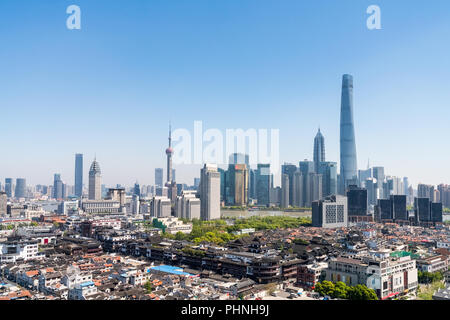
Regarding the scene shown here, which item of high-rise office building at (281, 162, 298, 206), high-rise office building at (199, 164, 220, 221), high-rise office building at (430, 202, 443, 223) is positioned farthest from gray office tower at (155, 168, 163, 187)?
high-rise office building at (430, 202, 443, 223)

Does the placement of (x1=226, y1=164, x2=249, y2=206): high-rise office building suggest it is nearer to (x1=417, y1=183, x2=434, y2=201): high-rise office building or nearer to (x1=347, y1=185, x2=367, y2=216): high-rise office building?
(x1=347, y1=185, x2=367, y2=216): high-rise office building

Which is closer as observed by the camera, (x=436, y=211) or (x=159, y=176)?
(x=436, y=211)

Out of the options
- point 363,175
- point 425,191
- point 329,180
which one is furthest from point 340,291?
point 363,175

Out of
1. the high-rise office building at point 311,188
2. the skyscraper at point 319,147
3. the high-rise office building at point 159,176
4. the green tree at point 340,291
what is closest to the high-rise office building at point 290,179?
the high-rise office building at point 311,188

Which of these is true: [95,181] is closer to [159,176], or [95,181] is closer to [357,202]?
[159,176]

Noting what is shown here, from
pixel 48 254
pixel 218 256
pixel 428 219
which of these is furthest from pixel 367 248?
pixel 428 219
